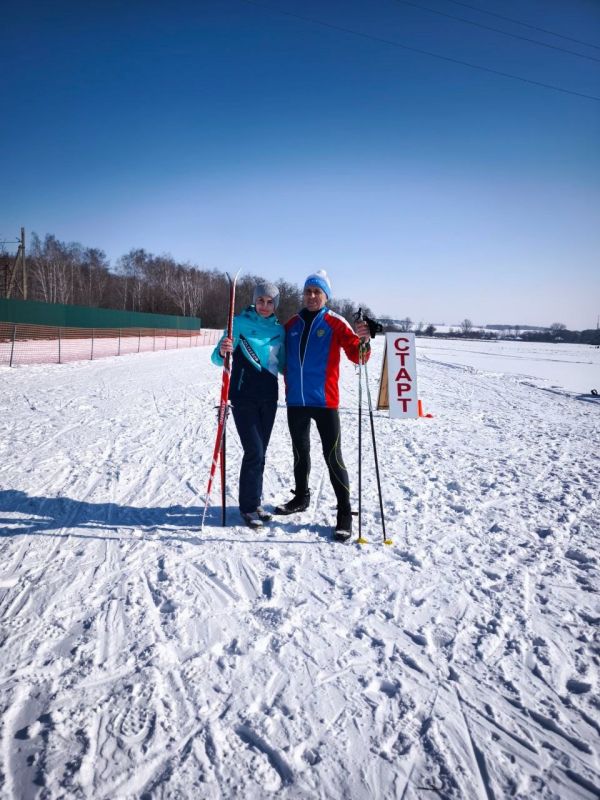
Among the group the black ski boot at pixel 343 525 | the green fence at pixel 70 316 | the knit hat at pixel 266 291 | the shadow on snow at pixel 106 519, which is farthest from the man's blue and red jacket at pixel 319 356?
the green fence at pixel 70 316

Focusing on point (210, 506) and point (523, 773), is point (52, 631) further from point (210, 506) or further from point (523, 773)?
point (523, 773)

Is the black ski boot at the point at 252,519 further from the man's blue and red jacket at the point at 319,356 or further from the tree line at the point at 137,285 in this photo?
the tree line at the point at 137,285

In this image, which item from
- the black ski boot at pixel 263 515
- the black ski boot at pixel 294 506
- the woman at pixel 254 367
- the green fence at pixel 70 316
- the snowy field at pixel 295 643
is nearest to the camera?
the snowy field at pixel 295 643

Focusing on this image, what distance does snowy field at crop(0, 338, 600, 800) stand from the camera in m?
1.54

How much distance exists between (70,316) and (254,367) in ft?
83.8

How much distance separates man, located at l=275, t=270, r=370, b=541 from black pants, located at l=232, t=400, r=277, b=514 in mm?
247

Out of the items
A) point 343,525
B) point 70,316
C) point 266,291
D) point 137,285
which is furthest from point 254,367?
point 137,285

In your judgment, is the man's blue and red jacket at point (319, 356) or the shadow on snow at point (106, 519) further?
the shadow on snow at point (106, 519)

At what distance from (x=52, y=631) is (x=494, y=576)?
2904mm

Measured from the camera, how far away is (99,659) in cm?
197

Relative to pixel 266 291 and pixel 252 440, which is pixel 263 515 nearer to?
pixel 252 440

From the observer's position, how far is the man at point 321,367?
318cm

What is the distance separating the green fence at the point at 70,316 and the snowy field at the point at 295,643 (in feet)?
67.1

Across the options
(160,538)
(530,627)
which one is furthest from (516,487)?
(160,538)
